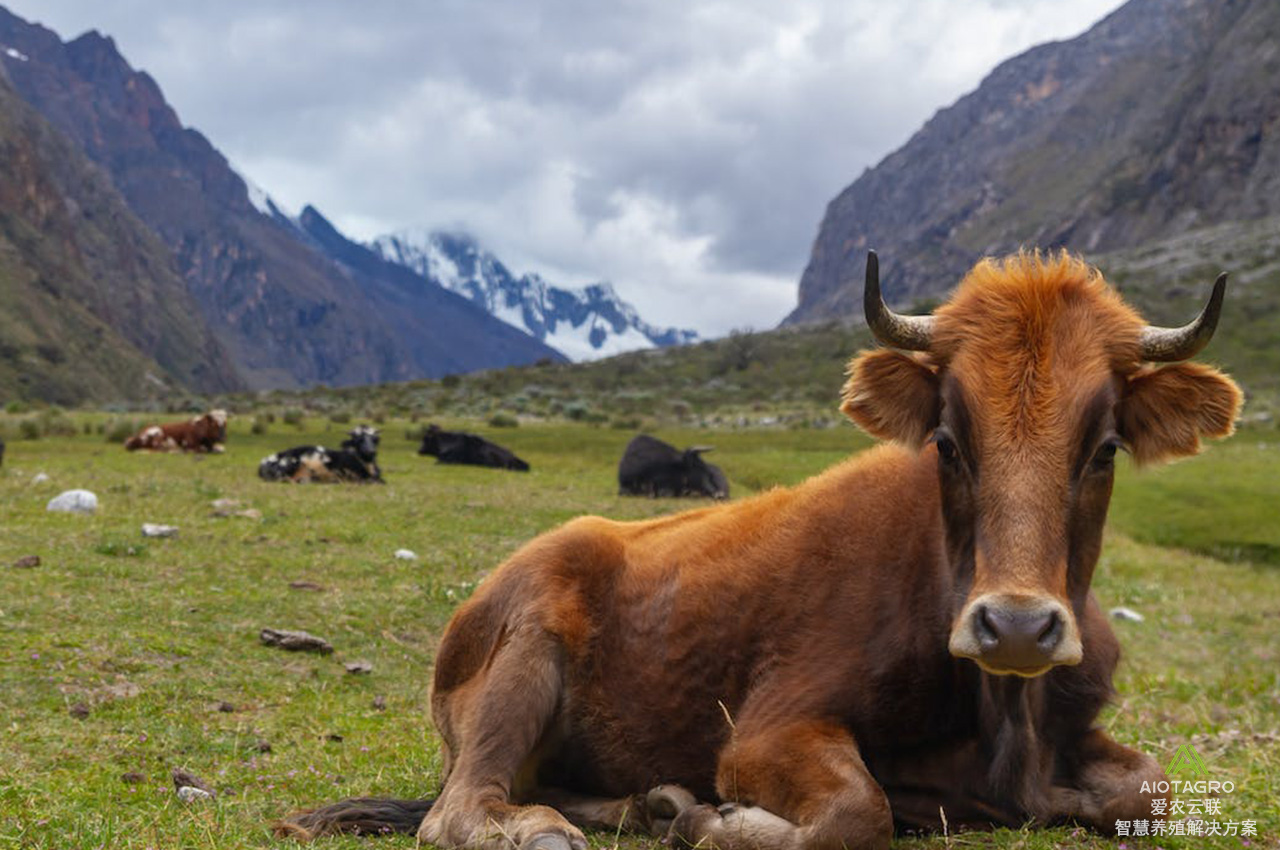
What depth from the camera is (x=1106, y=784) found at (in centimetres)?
521

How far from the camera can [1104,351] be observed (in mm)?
4797

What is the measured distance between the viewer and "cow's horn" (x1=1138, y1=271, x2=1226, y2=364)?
4.55 meters

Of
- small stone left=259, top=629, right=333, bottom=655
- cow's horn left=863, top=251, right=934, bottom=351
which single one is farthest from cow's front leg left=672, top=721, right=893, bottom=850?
small stone left=259, top=629, right=333, bottom=655

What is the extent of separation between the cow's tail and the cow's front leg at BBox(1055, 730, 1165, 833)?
3459 millimetres

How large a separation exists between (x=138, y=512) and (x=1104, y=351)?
1545cm

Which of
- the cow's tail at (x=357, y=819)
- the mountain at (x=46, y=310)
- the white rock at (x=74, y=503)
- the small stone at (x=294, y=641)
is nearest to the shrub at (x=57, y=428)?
the white rock at (x=74, y=503)

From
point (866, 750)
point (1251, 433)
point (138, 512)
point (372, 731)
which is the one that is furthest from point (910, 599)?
point (1251, 433)

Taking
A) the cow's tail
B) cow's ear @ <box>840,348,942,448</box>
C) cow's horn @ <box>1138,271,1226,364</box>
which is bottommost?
the cow's tail

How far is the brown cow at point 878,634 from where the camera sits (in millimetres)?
4562

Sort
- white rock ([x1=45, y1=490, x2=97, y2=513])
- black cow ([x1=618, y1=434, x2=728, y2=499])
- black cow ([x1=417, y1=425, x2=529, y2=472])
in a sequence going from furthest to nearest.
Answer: black cow ([x1=417, y1=425, x2=529, y2=472]), black cow ([x1=618, y1=434, x2=728, y2=499]), white rock ([x1=45, y1=490, x2=97, y2=513])

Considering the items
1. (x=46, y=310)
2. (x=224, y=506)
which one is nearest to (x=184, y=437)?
(x=224, y=506)

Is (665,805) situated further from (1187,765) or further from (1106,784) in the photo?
(1187,765)

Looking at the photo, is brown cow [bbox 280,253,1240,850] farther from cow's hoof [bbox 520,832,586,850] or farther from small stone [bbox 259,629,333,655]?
small stone [bbox 259,629,333,655]

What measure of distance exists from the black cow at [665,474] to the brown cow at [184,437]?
13931mm
